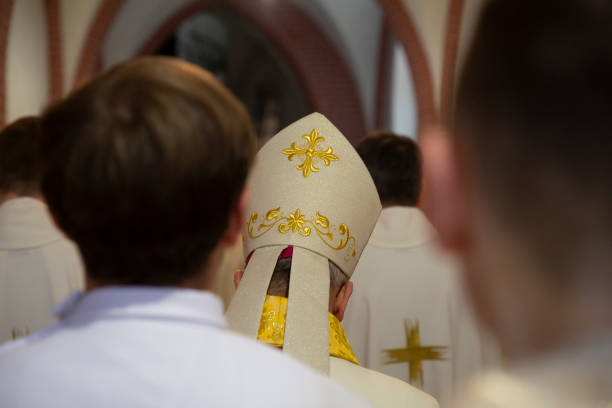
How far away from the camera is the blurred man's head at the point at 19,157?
291cm

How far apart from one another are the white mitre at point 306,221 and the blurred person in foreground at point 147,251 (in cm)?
75

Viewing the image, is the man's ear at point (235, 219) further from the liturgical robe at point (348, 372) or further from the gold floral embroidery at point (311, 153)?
the gold floral embroidery at point (311, 153)

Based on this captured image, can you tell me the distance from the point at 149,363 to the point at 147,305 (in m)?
0.07

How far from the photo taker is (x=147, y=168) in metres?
0.84

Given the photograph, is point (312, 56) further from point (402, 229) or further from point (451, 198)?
point (451, 198)

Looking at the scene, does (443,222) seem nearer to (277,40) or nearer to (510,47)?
(510,47)

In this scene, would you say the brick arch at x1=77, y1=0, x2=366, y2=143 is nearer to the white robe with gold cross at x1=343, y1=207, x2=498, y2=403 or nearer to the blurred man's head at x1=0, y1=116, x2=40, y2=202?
the white robe with gold cross at x1=343, y1=207, x2=498, y2=403

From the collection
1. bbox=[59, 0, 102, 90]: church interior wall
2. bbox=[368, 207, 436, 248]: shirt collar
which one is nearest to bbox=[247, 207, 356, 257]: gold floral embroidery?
bbox=[368, 207, 436, 248]: shirt collar

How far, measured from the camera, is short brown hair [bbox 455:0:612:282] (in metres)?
0.59

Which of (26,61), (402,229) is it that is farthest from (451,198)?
(26,61)

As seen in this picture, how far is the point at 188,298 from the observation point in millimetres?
879

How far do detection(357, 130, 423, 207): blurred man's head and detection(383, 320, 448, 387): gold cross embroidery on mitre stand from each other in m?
0.70

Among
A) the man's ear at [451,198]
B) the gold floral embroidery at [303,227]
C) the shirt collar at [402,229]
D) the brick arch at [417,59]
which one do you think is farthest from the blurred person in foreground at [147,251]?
the brick arch at [417,59]

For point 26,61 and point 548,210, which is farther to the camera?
point 26,61
